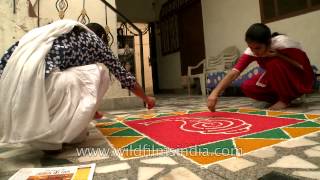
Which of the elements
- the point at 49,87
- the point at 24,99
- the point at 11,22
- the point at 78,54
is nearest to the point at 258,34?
the point at 78,54

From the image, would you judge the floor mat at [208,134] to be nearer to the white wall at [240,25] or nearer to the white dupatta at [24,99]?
the white dupatta at [24,99]

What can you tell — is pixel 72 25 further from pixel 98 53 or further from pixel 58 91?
pixel 58 91

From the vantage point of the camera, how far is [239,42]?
5.17 metres

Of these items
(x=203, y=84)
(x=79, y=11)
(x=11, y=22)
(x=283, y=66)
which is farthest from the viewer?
(x=203, y=84)

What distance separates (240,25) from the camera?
5109mm

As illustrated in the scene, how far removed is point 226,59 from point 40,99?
164 inches

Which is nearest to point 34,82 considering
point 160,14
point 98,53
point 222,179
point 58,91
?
point 58,91

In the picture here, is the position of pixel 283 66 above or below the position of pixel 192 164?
above

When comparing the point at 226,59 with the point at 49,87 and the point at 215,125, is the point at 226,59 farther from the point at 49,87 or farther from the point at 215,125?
the point at 49,87

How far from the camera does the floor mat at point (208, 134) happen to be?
4.33 ft

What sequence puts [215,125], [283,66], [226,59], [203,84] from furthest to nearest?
[203,84], [226,59], [283,66], [215,125]

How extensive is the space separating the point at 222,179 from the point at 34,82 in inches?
37.0

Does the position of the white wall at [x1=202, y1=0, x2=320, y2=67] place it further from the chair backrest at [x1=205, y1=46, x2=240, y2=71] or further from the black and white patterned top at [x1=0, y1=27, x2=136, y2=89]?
the black and white patterned top at [x1=0, y1=27, x2=136, y2=89]

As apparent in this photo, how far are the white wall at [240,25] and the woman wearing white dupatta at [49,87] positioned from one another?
3.28 meters
